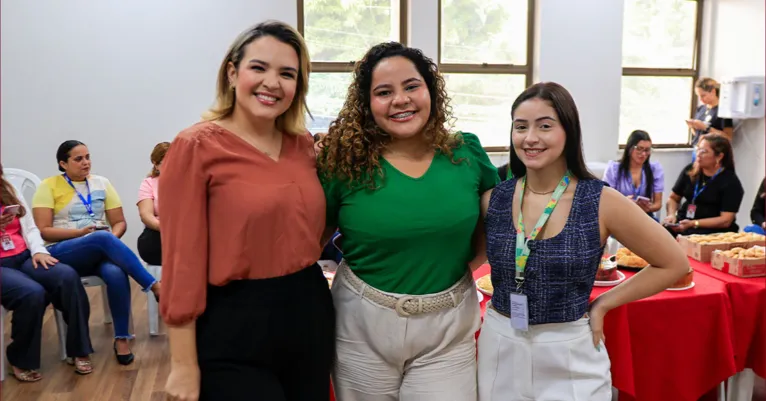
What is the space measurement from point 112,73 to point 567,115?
475 cm

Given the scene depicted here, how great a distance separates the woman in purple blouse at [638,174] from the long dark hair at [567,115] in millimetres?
3478

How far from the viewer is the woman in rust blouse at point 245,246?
1.41 meters

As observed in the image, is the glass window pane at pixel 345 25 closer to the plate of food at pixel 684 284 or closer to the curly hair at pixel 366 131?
the plate of food at pixel 684 284

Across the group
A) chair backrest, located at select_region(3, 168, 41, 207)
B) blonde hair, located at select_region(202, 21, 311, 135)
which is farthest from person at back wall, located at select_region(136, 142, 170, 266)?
blonde hair, located at select_region(202, 21, 311, 135)

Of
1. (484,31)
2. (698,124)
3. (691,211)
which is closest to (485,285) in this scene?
(691,211)

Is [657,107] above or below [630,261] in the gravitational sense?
above

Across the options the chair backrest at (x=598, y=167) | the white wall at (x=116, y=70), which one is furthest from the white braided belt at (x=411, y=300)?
the chair backrest at (x=598, y=167)

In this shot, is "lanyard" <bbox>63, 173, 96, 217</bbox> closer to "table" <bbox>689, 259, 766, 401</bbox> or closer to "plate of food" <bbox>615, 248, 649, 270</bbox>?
"plate of food" <bbox>615, 248, 649, 270</bbox>

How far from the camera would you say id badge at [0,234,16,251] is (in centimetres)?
363

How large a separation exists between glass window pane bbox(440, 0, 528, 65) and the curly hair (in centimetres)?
454

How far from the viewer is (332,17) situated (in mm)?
5875

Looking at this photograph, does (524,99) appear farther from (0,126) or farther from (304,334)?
(0,126)

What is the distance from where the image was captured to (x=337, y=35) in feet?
19.4

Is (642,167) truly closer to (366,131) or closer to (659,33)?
(659,33)
